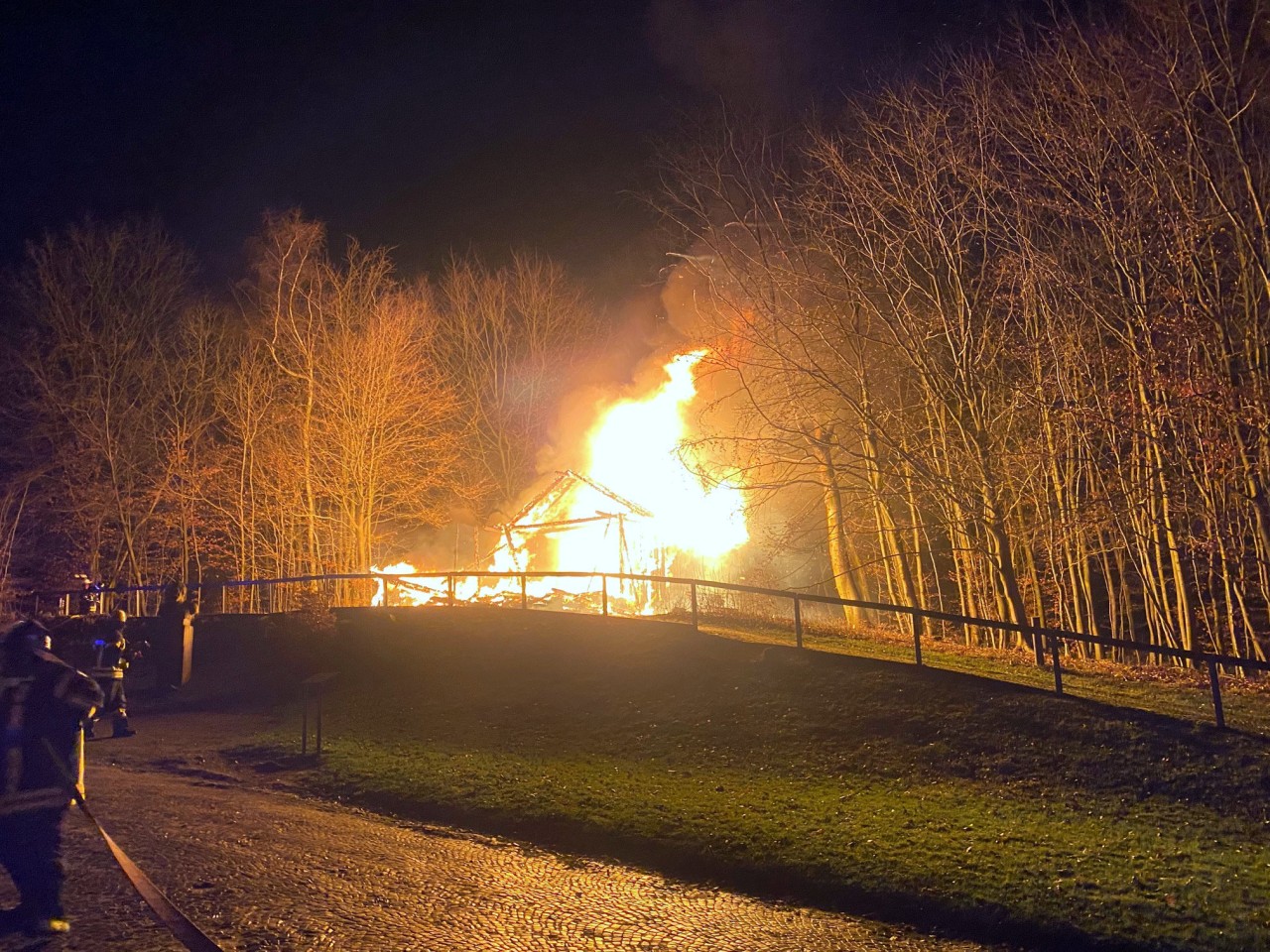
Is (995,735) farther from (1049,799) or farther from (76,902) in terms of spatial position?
(76,902)

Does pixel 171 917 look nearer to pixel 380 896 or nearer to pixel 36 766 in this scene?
pixel 36 766

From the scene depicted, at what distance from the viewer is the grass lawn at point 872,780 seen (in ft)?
21.4

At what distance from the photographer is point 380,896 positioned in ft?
20.9

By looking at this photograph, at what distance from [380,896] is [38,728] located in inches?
100

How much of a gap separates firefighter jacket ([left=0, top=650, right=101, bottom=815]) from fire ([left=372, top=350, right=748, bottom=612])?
15.9 meters

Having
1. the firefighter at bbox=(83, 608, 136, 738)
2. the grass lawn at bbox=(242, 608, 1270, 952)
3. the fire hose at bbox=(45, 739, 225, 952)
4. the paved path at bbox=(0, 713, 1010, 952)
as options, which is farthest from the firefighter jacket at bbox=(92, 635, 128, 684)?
the fire hose at bbox=(45, 739, 225, 952)

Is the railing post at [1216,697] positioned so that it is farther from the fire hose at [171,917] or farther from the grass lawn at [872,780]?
the fire hose at [171,917]

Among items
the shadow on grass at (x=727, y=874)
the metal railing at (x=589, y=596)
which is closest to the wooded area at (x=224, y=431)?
the metal railing at (x=589, y=596)

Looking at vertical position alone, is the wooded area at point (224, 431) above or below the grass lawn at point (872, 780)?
above

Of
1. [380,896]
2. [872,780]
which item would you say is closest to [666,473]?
[872,780]

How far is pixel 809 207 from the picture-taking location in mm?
17328

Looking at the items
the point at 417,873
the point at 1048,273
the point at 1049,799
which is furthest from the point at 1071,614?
the point at 417,873

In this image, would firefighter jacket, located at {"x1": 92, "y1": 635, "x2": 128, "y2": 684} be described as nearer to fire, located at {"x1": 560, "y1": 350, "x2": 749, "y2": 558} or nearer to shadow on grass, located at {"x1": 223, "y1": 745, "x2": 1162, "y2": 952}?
shadow on grass, located at {"x1": 223, "y1": 745, "x2": 1162, "y2": 952}

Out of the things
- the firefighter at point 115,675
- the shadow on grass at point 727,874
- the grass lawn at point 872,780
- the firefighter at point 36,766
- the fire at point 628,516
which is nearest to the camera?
the firefighter at point 36,766
